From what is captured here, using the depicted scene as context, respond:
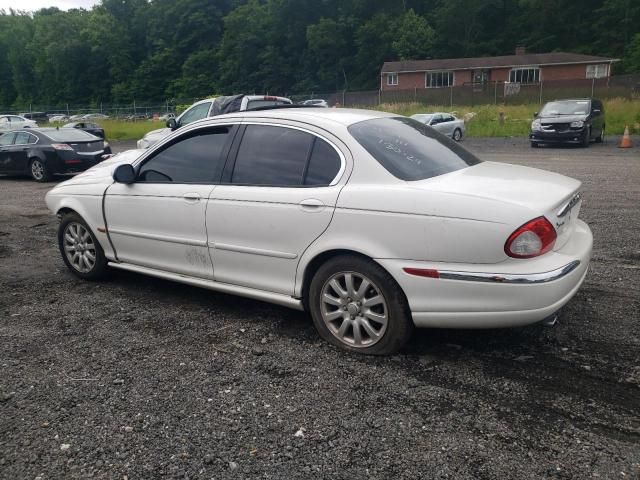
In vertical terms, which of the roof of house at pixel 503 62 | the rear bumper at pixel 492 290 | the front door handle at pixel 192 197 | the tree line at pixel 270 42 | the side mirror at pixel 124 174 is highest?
the tree line at pixel 270 42

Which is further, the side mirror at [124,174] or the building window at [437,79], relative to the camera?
the building window at [437,79]

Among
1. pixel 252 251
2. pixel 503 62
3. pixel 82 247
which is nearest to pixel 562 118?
pixel 82 247

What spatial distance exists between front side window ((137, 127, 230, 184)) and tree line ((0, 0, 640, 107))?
62681 millimetres

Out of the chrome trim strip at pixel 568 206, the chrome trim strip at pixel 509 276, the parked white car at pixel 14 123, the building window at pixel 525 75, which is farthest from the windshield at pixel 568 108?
the building window at pixel 525 75

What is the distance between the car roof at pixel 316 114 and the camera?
13.6 ft

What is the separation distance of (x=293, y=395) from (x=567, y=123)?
19003 mm

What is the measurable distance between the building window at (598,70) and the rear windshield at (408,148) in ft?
192

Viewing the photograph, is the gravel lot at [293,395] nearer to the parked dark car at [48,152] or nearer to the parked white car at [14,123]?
the parked dark car at [48,152]

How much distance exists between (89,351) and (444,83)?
61632 millimetres

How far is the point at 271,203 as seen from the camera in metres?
4.01

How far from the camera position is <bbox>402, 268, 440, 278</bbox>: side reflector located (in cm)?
340

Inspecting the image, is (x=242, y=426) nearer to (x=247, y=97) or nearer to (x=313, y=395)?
(x=313, y=395)

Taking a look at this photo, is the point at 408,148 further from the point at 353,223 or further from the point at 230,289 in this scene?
the point at 230,289

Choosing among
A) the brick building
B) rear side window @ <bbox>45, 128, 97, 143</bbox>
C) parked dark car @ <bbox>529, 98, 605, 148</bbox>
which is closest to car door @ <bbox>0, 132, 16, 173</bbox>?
rear side window @ <bbox>45, 128, 97, 143</bbox>
